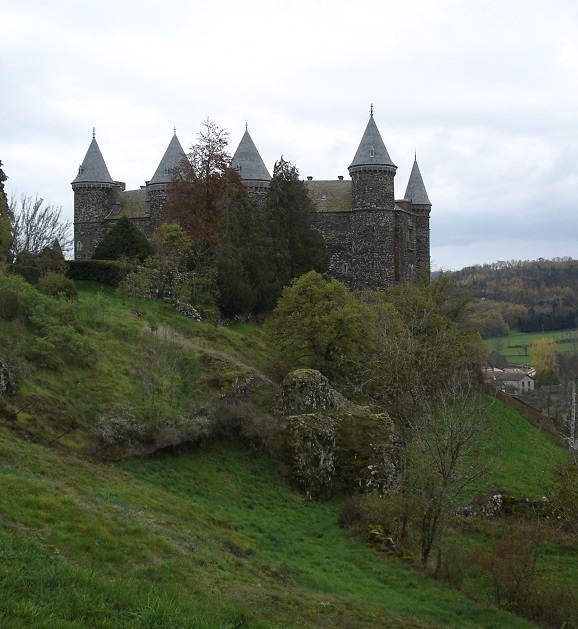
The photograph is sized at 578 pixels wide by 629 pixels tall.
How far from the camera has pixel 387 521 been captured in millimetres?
21672

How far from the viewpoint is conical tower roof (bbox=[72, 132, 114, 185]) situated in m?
57.2

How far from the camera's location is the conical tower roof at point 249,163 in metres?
53.9

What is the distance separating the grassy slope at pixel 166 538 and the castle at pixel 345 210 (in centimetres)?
2177

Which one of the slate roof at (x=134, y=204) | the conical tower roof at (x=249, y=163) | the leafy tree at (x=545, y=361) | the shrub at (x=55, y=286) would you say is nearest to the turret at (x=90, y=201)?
the slate roof at (x=134, y=204)

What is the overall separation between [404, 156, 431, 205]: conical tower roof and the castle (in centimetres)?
146

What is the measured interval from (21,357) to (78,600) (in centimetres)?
1671

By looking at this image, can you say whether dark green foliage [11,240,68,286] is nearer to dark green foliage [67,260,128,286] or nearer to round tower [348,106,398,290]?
dark green foliage [67,260,128,286]

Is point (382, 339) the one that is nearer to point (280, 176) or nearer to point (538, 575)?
point (538, 575)

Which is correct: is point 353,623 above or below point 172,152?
below

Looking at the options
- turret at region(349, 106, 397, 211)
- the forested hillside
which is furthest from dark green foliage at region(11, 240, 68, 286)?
the forested hillside

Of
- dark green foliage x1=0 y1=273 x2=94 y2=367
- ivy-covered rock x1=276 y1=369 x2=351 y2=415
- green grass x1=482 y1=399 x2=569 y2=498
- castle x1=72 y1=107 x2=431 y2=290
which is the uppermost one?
castle x1=72 y1=107 x2=431 y2=290

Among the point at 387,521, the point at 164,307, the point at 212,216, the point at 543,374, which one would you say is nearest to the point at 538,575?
the point at 387,521

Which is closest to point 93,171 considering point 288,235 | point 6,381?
point 288,235

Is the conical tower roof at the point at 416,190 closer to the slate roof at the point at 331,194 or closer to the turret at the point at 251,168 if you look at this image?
the slate roof at the point at 331,194
